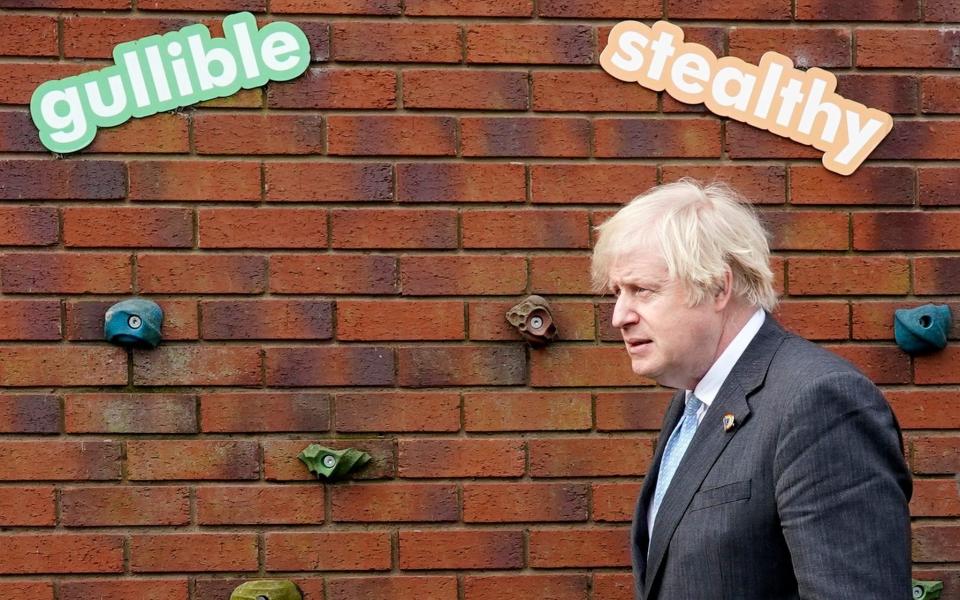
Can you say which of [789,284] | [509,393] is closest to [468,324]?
[509,393]

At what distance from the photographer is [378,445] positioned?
2.88 metres

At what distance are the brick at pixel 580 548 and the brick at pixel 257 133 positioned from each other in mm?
1233

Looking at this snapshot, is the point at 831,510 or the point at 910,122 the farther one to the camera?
the point at 910,122

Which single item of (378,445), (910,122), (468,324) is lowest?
(378,445)

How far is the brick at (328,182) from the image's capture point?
9.41 ft

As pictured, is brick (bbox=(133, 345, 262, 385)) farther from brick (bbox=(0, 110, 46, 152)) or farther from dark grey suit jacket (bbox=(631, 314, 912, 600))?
dark grey suit jacket (bbox=(631, 314, 912, 600))

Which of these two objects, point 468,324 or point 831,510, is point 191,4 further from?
point 831,510

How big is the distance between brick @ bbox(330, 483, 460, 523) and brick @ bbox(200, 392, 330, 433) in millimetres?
201

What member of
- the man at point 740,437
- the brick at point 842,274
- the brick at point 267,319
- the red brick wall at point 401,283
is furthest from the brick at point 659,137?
the brick at point 267,319

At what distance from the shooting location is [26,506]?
111 inches

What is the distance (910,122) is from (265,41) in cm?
179

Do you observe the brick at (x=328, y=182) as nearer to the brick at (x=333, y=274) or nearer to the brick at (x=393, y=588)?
the brick at (x=333, y=274)

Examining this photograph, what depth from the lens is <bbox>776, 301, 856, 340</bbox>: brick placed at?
116 inches

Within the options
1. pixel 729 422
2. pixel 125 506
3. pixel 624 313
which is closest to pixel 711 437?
pixel 729 422
